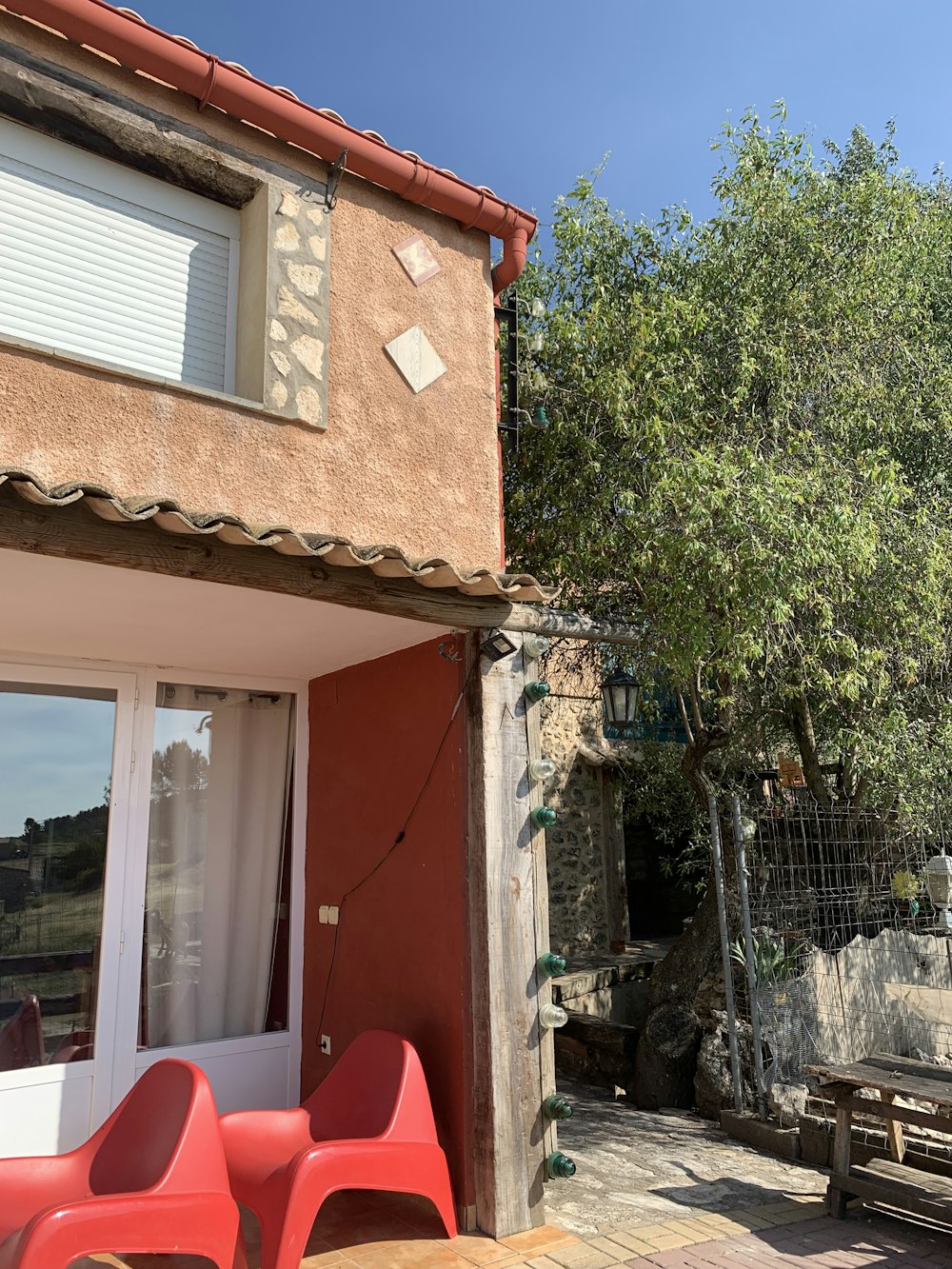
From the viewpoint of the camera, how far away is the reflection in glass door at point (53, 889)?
5.13 metres

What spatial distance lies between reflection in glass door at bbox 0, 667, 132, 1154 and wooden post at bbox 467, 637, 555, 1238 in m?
2.29

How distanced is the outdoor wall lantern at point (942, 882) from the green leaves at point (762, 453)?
958mm

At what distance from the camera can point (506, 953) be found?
483 centimetres

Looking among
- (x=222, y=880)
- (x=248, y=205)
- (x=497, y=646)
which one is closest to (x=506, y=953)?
(x=497, y=646)

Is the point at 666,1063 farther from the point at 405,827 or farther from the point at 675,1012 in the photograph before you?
the point at 405,827

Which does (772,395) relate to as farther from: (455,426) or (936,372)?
(455,426)

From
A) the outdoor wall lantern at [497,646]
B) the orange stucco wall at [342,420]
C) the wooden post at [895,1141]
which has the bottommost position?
the wooden post at [895,1141]

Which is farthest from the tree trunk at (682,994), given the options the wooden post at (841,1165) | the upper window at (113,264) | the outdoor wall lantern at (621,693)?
the upper window at (113,264)

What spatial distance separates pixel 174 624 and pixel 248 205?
2787mm

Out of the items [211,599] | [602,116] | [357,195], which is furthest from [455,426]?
[602,116]

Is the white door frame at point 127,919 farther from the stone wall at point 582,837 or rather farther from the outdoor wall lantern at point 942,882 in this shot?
the stone wall at point 582,837

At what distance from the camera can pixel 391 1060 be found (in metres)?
4.71

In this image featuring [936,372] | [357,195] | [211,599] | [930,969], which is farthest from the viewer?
[936,372]

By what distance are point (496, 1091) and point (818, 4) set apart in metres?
9.19
